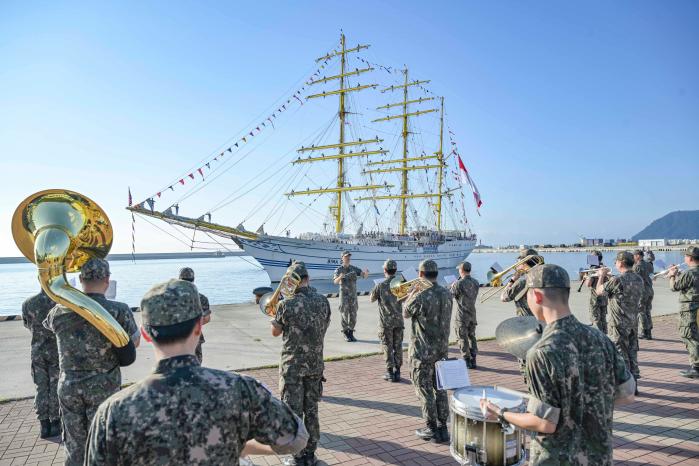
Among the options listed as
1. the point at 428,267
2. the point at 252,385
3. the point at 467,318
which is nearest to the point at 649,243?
the point at 467,318

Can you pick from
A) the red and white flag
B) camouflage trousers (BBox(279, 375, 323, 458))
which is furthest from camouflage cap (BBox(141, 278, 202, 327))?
the red and white flag

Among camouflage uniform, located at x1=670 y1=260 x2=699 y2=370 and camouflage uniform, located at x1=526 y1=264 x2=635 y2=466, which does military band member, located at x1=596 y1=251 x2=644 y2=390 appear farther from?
camouflage uniform, located at x1=526 y1=264 x2=635 y2=466

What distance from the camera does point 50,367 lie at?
5.22 metres

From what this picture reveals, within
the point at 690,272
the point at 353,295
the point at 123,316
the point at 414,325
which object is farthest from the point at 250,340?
the point at 690,272

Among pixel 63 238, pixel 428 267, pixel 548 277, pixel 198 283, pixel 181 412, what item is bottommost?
pixel 198 283

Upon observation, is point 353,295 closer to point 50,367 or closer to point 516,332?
point 50,367

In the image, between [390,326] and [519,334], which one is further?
[390,326]

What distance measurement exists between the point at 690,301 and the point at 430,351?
17.1 feet

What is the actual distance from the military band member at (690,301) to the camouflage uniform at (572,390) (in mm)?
5923

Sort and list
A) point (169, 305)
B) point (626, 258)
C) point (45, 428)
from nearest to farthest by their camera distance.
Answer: point (169, 305)
point (45, 428)
point (626, 258)

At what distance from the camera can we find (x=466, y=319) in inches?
324

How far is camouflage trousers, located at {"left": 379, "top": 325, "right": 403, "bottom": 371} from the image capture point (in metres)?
7.38

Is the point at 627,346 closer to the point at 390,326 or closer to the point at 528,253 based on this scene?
the point at 528,253

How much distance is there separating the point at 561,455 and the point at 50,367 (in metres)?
5.70
